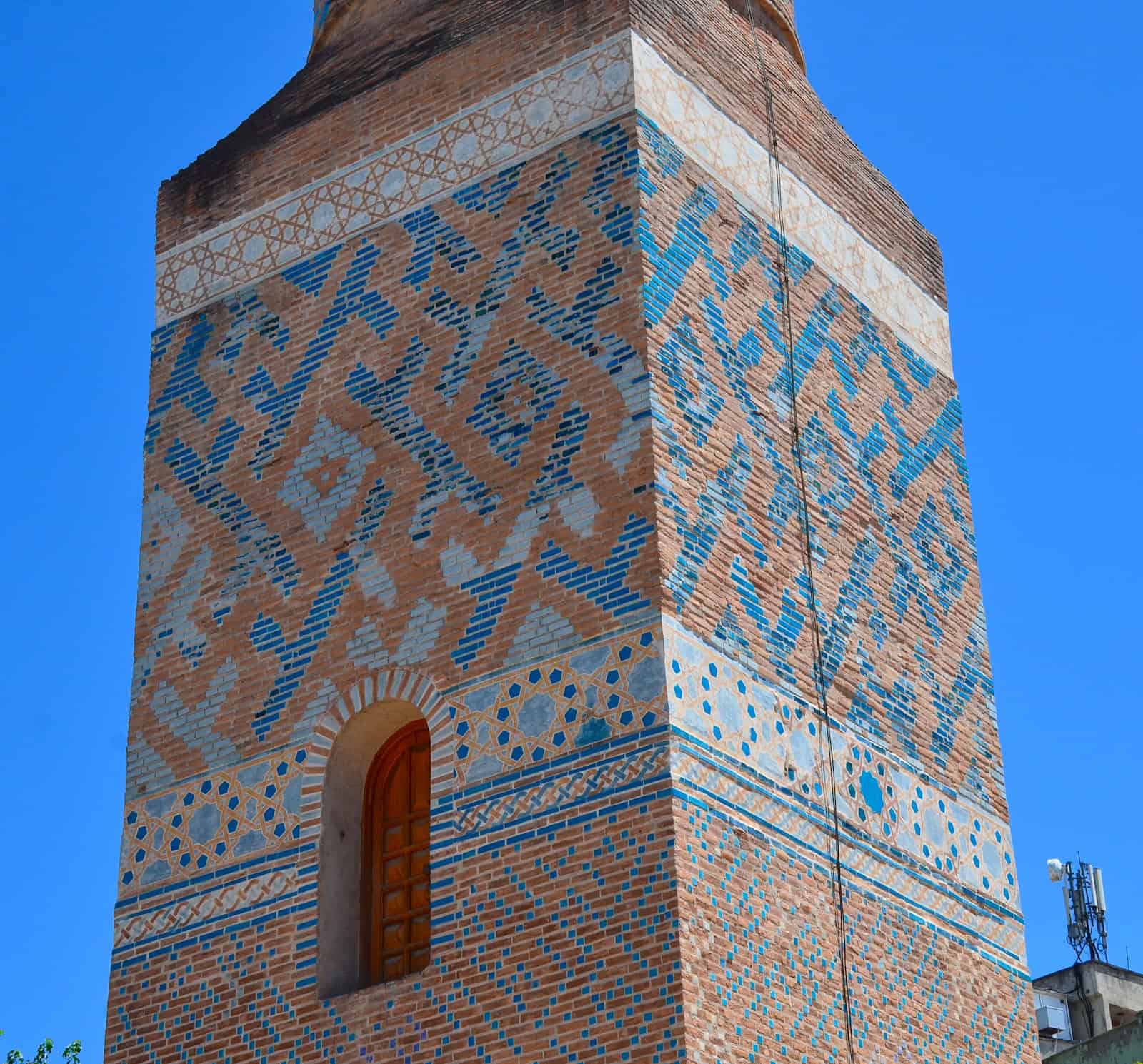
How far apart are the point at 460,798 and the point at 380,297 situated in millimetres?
2782

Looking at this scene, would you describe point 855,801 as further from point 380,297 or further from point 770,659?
point 380,297

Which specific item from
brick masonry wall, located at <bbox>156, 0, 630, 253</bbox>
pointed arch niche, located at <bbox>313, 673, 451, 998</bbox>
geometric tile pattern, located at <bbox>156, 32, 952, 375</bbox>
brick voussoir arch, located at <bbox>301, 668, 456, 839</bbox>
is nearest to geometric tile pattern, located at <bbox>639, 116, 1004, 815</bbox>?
geometric tile pattern, located at <bbox>156, 32, 952, 375</bbox>

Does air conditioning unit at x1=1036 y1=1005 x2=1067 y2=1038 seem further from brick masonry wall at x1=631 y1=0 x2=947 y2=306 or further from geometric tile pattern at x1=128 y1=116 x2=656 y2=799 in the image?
Result: geometric tile pattern at x1=128 y1=116 x2=656 y2=799

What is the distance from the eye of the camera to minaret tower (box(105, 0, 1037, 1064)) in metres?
9.04

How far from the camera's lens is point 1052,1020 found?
18.0 meters

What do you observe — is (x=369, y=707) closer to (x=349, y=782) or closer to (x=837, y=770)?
(x=349, y=782)

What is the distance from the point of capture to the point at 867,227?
1211cm

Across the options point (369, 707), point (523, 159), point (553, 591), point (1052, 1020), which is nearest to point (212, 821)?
point (369, 707)

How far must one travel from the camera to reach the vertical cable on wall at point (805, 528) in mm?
9477

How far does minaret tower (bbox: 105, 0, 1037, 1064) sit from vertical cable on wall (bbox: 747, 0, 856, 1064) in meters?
0.03

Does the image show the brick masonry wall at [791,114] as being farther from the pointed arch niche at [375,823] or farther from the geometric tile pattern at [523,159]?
the pointed arch niche at [375,823]

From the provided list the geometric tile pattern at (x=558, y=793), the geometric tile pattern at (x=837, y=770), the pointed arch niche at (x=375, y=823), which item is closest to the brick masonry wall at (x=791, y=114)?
the geometric tile pattern at (x=837, y=770)

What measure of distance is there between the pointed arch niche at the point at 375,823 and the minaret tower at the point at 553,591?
2 centimetres

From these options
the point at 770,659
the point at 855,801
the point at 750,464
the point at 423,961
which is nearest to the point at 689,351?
the point at 750,464
